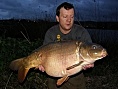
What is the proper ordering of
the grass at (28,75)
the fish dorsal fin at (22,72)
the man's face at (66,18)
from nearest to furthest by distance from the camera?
the fish dorsal fin at (22,72) < the man's face at (66,18) < the grass at (28,75)

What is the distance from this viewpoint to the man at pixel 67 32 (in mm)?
4184

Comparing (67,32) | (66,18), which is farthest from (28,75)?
(66,18)

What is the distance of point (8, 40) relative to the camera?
22.3 feet

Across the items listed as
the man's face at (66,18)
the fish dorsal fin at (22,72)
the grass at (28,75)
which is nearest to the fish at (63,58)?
the fish dorsal fin at (22,72)

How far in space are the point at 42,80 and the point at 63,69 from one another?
7.89ft

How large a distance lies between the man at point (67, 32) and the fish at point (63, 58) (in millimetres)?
533

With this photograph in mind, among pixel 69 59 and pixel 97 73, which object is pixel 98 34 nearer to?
pixel 97 73

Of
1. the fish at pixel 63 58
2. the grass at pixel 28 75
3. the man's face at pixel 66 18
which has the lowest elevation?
the grass at pixel 28 75

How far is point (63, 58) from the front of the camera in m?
3.71

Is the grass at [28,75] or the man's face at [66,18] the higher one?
the man's face at [66,18]

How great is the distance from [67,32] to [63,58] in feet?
2.99

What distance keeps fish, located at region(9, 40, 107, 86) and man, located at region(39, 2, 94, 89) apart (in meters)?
0.53

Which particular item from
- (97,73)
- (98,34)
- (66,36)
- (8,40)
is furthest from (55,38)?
(98,34)

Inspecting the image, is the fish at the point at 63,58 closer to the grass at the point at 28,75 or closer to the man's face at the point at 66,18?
the man's face at the point at 66,18
